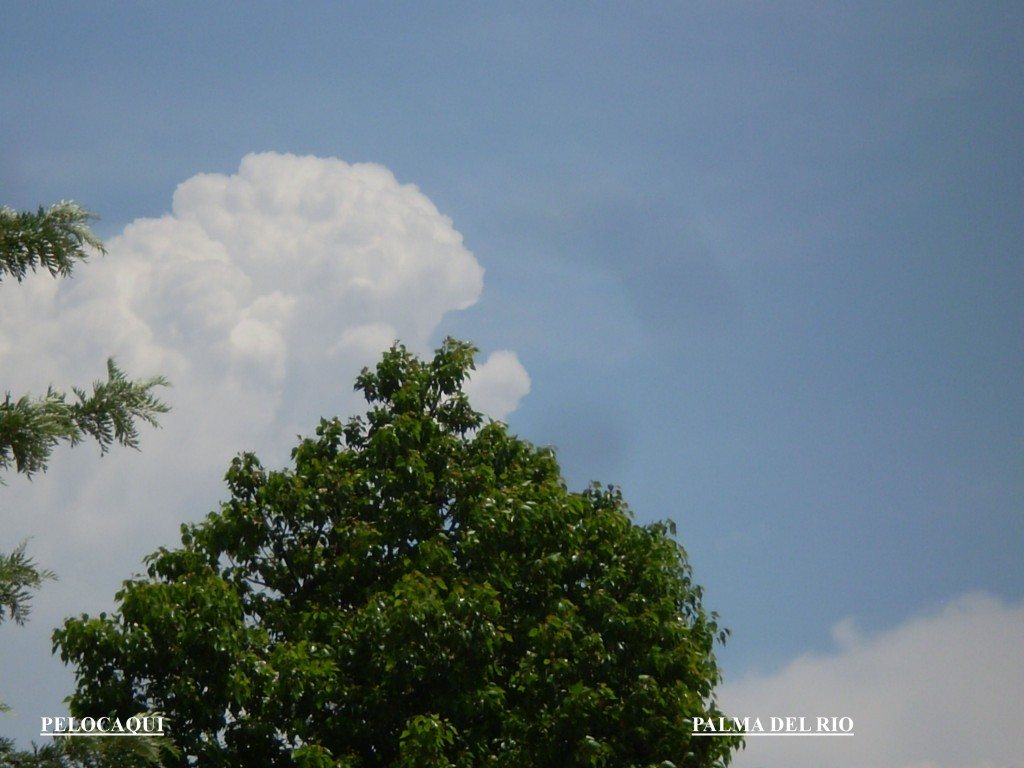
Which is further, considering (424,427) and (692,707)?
(424,427)

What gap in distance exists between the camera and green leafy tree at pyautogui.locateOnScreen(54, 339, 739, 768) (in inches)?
574

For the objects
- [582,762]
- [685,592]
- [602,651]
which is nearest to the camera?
[582,762]

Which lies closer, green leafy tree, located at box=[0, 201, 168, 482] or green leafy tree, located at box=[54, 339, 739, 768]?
green leafy tree, located at box=[0, 201, 168, 482]

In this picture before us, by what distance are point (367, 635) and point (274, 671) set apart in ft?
4.14

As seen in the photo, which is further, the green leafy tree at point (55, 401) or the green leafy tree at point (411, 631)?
the green leafy tree at point (411, 631)

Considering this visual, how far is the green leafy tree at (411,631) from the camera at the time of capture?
14570mm

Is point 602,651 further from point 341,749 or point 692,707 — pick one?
point 341,749

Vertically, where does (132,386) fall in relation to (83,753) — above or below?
above

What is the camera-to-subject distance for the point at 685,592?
59.9ft

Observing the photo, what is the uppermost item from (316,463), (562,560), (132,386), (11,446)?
(316,463)

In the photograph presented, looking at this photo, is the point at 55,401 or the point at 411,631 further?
the point at 411,631

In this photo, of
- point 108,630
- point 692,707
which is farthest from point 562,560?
point 108,630

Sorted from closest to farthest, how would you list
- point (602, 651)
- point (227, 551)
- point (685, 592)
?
point (602, 651) → point (227, 551) → point (685, 592)

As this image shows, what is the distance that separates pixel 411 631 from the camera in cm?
1455
